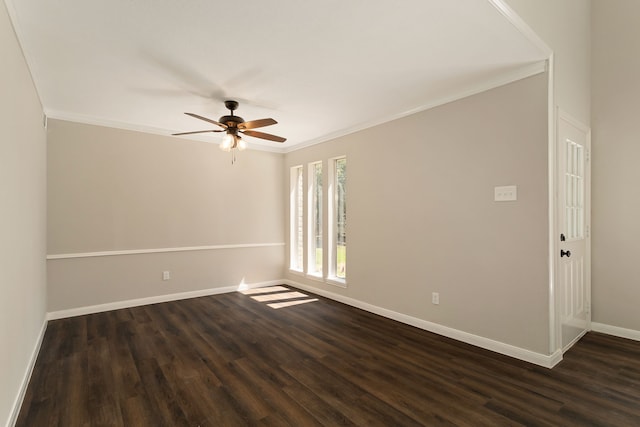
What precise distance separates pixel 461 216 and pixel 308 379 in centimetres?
222

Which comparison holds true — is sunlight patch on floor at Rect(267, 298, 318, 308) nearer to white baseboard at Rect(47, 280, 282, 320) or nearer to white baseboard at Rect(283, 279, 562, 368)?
white baseboard at Rect(283, 279, 562, 368)

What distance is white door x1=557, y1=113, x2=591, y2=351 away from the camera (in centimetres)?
294

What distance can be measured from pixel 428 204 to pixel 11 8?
3.82 m

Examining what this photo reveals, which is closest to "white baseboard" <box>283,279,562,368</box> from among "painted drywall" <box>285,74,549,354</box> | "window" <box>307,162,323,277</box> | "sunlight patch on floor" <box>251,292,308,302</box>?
"painted drywall" <box>285,74,549,354</box>

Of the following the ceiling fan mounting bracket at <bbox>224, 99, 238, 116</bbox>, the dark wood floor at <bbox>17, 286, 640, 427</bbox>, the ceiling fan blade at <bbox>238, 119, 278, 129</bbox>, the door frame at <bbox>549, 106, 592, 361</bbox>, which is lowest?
the dark wood floor at <bbox>17, 286, 640, 427</bbox>

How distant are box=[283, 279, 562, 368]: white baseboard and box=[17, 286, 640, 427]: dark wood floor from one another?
0.09 meters

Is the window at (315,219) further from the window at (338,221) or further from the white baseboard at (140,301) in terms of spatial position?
the white baseboard at (140,301)

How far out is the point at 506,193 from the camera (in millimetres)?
2971

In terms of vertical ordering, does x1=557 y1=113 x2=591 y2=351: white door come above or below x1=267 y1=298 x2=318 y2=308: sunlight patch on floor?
above

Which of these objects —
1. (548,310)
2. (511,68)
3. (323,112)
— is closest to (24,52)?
(323,112)

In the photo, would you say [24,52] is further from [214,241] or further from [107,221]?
[214,241]

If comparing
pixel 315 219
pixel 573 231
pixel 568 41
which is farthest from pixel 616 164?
pixel 315 219

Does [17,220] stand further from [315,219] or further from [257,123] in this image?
[315,219]

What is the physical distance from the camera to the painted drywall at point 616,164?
10.8 ft
